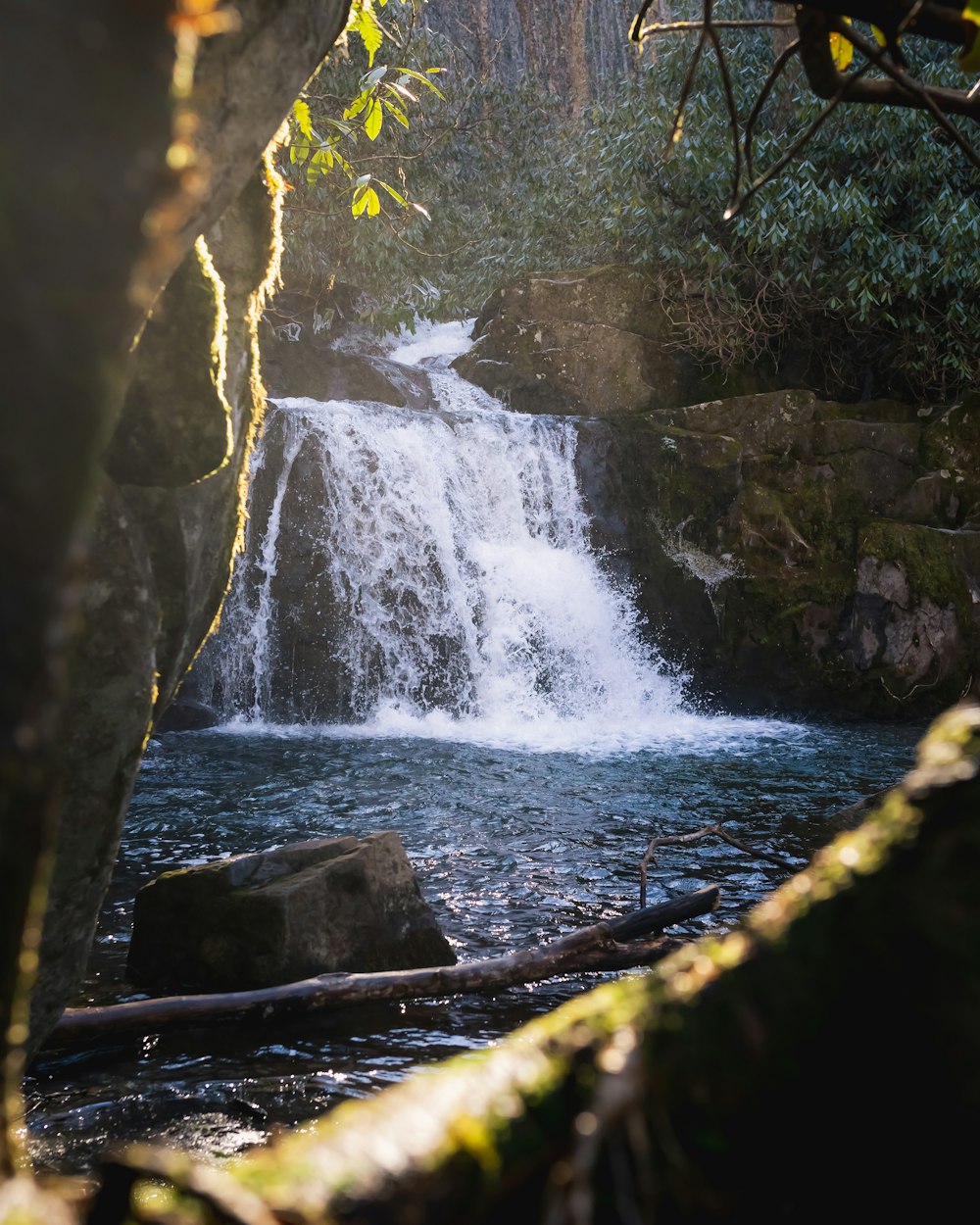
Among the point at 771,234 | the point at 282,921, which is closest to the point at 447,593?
the point at 771,234

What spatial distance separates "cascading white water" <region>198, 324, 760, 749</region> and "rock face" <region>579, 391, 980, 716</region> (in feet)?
2.51

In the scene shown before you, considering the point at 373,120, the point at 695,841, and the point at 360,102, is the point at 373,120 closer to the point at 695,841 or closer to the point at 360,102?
the point at 360,102

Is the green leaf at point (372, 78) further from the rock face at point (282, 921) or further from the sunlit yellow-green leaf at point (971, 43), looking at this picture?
the rock face at point (282, 921)

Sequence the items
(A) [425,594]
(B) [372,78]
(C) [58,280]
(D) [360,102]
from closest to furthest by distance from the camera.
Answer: (C) [58,280] < (B) [372,78] < (D) [360,102] < (A) [425,594]

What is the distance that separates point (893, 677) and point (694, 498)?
3.59 m

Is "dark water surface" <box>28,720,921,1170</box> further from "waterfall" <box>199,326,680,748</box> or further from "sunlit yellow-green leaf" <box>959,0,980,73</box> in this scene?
"sunlit yellow-green leaf" <box>959,0,980,73</box>

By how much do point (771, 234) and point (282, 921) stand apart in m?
13.8

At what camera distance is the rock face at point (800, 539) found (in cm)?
1463

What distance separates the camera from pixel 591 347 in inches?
706

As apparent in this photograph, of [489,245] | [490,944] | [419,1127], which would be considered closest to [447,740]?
[490,944]

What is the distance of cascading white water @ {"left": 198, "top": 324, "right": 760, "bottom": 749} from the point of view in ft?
46.0

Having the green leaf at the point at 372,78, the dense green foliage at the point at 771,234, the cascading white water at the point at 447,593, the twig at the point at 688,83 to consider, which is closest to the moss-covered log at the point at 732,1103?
the twig at the point at 688,83

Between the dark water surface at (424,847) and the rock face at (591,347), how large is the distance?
6411mm

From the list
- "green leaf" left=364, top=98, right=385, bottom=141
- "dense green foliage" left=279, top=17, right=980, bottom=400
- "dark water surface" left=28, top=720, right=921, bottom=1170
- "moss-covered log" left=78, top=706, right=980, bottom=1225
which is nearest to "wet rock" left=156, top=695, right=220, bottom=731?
"dark water surface" left=28, top=720, right=921, bottom=1170
